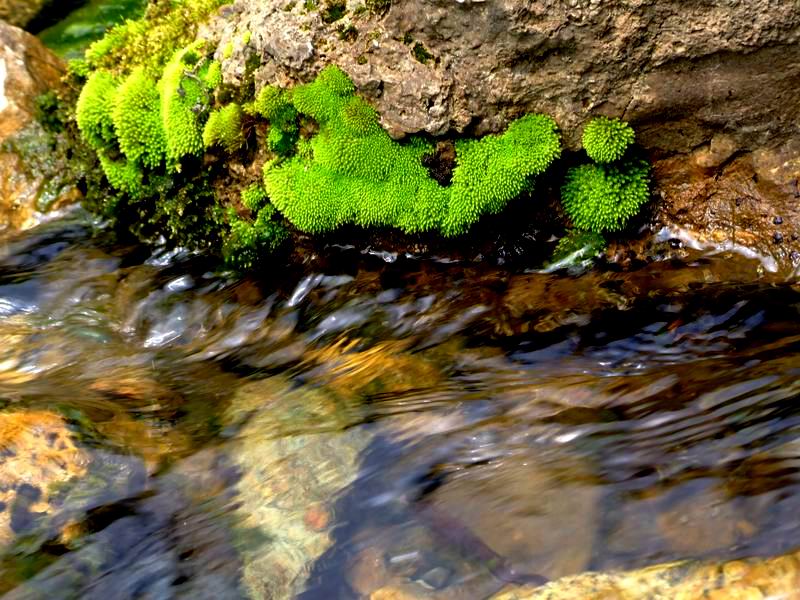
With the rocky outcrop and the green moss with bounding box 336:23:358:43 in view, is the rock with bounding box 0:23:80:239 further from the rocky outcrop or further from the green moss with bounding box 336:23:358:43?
the green moss with bounding box 336:23:358:43

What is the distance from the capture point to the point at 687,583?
2.97 m

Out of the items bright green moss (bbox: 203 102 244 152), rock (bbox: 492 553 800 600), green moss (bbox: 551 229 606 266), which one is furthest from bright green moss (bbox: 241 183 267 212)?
rock (bbox: 492 553 800 600)

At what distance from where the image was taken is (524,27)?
470 centimetres

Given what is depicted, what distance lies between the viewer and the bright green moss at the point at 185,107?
5887 millimetres

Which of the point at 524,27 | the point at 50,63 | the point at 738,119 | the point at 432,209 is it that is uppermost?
the point at 50,63

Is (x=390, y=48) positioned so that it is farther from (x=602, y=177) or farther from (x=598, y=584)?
(x=598, y=584)

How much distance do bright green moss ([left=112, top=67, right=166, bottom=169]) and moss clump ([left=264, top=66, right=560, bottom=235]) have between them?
1126 millimetres

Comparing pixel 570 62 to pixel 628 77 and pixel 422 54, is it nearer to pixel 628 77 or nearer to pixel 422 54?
pixel 628 77

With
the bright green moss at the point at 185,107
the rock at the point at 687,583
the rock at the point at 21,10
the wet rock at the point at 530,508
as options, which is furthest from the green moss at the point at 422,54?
the rock at the point at 21,10

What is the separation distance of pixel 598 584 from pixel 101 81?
218 inches

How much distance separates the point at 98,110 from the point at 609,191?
4.08 metres

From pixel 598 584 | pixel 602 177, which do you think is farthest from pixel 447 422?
pixel 602 177

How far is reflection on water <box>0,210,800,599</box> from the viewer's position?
3.44 meters

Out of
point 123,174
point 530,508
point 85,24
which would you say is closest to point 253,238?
point 123,174
